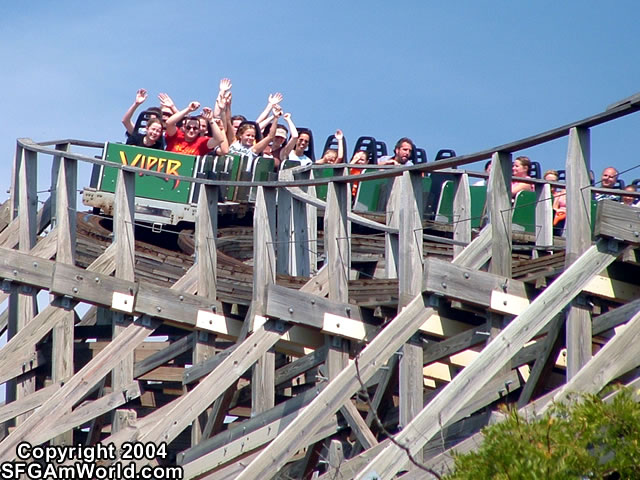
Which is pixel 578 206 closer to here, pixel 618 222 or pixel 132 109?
pixel 618 222

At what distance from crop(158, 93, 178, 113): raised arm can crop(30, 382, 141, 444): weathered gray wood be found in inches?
196

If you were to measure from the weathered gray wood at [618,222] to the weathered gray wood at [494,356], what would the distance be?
16 cm

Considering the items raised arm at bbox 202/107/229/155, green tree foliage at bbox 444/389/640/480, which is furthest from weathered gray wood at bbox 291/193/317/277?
green tree foliage at bbox 444/389/640/480

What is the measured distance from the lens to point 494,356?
8086mm

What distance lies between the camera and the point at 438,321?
9664 mm

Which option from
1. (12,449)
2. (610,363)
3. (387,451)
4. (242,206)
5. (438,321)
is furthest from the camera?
(242,206)

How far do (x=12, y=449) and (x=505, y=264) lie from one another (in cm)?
465

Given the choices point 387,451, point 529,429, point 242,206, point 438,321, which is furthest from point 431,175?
point 529,429

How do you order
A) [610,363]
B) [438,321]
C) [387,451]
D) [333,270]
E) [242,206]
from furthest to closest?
[242,206], [333,270], [438,321], [387,451], [610,363]

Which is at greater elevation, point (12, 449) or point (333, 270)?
point (333, 270)

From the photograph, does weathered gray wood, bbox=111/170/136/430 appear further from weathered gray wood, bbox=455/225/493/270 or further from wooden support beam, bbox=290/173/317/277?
weathered gray wood, bbox=455/225/493/270

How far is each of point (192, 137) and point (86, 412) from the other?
488 centimetres

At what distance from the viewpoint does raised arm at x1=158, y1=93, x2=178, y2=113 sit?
16.1 m

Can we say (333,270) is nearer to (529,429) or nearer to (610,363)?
(610,363)
